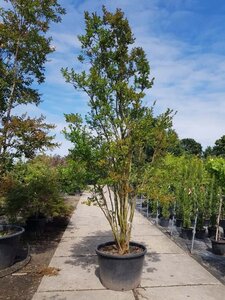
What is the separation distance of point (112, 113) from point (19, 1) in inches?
129

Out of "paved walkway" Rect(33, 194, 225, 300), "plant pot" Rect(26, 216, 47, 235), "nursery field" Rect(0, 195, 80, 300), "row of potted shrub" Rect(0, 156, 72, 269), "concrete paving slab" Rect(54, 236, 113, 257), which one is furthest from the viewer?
"plant pot" Rect(26, 216, 47, 235)

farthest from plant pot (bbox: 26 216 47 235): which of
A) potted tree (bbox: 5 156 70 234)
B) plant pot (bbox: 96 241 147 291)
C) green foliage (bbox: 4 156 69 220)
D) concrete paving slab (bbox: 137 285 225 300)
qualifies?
concrete paving slab (bbox: 137 285 225 300)

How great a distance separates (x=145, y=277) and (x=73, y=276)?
1.15 meters

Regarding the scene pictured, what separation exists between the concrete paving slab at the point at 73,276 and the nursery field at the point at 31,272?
5.7 inches

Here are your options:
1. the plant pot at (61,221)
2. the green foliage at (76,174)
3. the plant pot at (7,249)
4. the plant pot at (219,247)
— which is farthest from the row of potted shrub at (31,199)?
the plant pot at (219,247)

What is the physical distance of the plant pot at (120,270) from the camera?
4996 mm

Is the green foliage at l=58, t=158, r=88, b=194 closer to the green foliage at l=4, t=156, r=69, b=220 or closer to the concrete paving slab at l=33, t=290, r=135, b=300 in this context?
the concrete paving slab at l=33, t=290, r=135, b=300

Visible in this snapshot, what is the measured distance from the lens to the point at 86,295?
491 centimetres

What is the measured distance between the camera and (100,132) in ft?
17.9

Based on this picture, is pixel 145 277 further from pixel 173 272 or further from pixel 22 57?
pixel 22 57

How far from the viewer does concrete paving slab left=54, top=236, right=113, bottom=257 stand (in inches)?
290

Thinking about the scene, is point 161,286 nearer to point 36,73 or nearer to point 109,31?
point 109,31

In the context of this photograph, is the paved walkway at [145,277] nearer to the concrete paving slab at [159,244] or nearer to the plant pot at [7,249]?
the concrete paving slab at [159,244]

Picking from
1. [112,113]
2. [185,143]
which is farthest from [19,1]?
[185,143]
